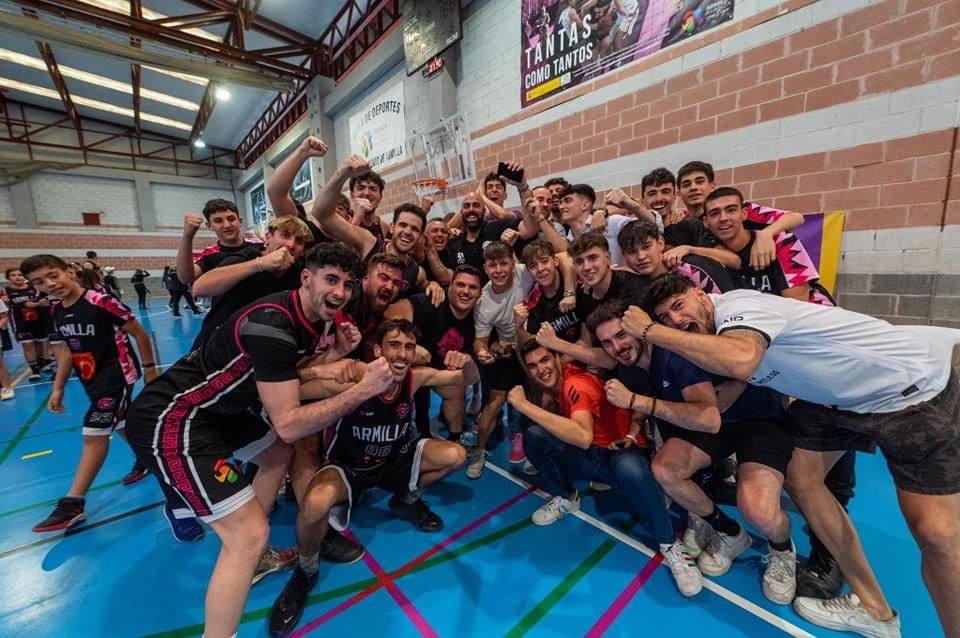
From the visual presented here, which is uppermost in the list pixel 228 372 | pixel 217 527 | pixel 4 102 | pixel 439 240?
pixel 4 102

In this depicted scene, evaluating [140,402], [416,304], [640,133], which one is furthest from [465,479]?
[640,133]

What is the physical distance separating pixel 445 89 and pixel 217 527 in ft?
27.2

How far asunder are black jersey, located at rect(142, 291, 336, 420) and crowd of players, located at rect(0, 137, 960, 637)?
0.03 feet

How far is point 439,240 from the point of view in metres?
4.38

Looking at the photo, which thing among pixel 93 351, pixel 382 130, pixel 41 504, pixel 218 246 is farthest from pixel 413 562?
pixel 382 130

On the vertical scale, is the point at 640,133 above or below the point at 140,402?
above

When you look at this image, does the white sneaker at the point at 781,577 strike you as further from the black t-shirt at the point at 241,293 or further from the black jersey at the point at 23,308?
the black jersey at the point at 23,308

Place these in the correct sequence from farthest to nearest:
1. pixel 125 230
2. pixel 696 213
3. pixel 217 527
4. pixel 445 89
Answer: pixel 125 230 → pixel 445 89 → pixel 696 213 → pixel 217 527

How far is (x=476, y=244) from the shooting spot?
444 centimetres

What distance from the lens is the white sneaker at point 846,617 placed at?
181cm

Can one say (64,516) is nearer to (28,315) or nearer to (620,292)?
(620,292)

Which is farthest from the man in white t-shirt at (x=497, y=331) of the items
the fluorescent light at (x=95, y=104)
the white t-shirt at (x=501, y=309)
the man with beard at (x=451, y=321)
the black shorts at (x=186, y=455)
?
the fluorescent light at (x=95, y=104)

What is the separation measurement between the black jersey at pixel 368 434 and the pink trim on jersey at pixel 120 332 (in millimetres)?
2058

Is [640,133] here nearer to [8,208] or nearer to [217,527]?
[217,527]
